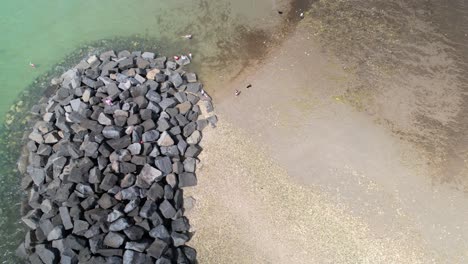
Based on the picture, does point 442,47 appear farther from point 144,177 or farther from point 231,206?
point 144,177

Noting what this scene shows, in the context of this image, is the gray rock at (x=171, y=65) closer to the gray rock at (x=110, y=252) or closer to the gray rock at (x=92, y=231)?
the gray rock at (x=92, y=231)

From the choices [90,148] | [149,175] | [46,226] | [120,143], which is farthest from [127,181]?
[46,226]

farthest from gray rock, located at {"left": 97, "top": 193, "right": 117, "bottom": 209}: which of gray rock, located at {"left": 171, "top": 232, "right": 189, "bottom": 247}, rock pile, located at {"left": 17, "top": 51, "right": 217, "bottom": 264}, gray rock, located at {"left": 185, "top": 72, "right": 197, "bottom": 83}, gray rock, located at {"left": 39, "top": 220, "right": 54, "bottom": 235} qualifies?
gray rock, located at {"left": 185, "top": 72, "right": 197, "bottom": 83}

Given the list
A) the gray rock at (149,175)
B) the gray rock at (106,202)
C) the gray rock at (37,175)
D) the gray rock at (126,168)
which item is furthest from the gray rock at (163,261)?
the gray rock at (37,175)

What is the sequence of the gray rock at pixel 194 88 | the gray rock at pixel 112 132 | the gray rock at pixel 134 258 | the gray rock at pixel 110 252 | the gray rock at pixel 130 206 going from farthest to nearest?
the gray rock at pixel 194 88, the gray rock at pixel 112 132, the gray rock at pixel 130 206, the gray rock at pixel 110 252, the gray rock at pixel 134 258

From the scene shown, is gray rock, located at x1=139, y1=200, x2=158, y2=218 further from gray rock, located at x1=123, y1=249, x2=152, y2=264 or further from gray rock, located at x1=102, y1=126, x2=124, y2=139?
gray rock, located at x1=102, y1=126, x2=124, y2=139

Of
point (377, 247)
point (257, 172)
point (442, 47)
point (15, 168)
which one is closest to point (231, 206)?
point (257, 172)
